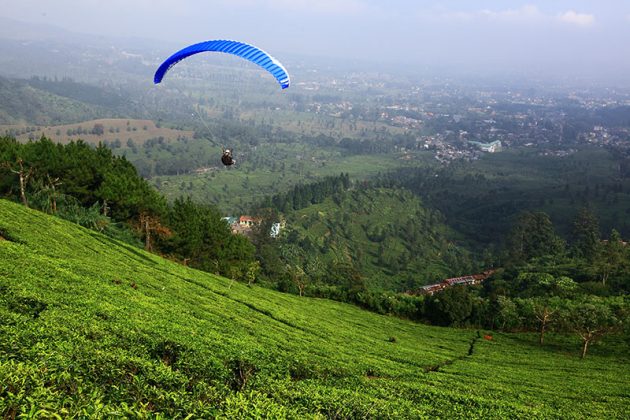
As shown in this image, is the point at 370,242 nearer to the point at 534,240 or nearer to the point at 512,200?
the point at 534,240

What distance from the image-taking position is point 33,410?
20.6 ft

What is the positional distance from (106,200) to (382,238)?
96233 millimetres

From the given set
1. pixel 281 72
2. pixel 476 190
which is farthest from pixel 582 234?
pixel 281 72

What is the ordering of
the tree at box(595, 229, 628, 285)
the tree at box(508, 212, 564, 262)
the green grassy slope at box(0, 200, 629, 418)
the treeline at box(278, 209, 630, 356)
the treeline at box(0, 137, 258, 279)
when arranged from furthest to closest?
the tree at box(508, 212, 564, 262), the tree at box(595, 229, 628, 285), the treeline at box(278, 209, 630, 356), the treeline at box(0, 137, 258, 279), the green grassy slope at box(0, 200, 629, 418)

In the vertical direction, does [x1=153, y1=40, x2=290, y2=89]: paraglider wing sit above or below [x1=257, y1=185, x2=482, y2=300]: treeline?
above

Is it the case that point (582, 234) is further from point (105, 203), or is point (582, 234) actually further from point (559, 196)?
point (105, 203)

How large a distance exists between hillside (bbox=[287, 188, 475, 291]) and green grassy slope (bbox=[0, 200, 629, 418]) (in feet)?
220

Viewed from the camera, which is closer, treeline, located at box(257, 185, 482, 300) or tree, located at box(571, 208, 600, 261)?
tree, located at box(571, 208, 600, 261)

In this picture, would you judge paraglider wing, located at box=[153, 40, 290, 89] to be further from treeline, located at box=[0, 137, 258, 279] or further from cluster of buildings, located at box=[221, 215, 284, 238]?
cluster of buildings, located at box=[221, 215, 284, 238]

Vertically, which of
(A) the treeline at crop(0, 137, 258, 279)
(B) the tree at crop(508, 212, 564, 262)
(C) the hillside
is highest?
(A) the treeline at crop(0, 137, 258, 279)

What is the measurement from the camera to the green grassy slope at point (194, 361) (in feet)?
28.9

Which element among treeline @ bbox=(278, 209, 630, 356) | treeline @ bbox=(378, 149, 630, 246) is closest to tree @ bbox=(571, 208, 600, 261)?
treeline @ bbox=(278, 209, 630, 356)

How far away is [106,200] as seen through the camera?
42875 millimetres

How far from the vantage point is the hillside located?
350 feet
